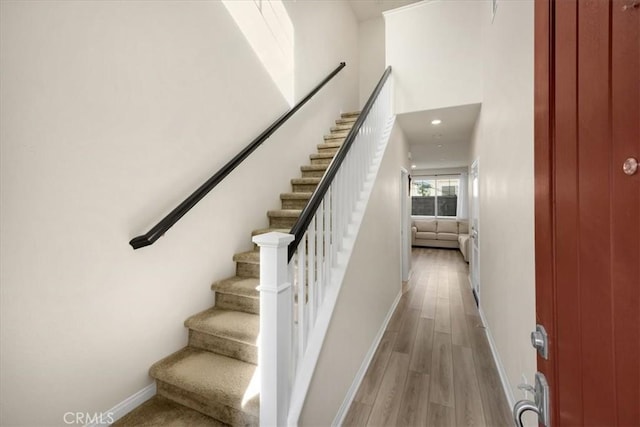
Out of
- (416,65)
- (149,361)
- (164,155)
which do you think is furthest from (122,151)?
(416,65)

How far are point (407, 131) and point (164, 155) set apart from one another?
12.3 ft

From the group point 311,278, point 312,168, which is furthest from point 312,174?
point 311,278

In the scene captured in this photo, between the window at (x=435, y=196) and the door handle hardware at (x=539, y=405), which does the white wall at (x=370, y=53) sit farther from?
the door handle hardware at (x=539, y=405)

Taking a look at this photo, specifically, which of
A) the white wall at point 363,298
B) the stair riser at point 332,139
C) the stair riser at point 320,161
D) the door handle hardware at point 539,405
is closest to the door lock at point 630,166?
the door handle hardware at point 539,405

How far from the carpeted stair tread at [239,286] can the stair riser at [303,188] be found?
1.34 meters

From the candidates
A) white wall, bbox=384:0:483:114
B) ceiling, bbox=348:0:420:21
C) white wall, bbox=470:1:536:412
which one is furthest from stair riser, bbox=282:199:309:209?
ceiling, bbox=348:0:420:21

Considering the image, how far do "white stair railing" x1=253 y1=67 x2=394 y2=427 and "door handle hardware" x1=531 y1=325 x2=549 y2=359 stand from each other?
90 centimetres

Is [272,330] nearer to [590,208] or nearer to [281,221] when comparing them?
[590,208]

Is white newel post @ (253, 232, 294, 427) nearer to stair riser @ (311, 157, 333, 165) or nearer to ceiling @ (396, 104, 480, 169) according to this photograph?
stair riser @ (311, 157, 333, 165)

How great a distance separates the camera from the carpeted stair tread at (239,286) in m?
1.92

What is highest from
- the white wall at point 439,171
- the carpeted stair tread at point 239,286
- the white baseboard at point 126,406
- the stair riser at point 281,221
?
the white wall at point 439,171

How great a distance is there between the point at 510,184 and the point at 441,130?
9.18 feet

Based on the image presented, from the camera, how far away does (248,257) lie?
2.20 meters

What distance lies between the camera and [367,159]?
266 cm
